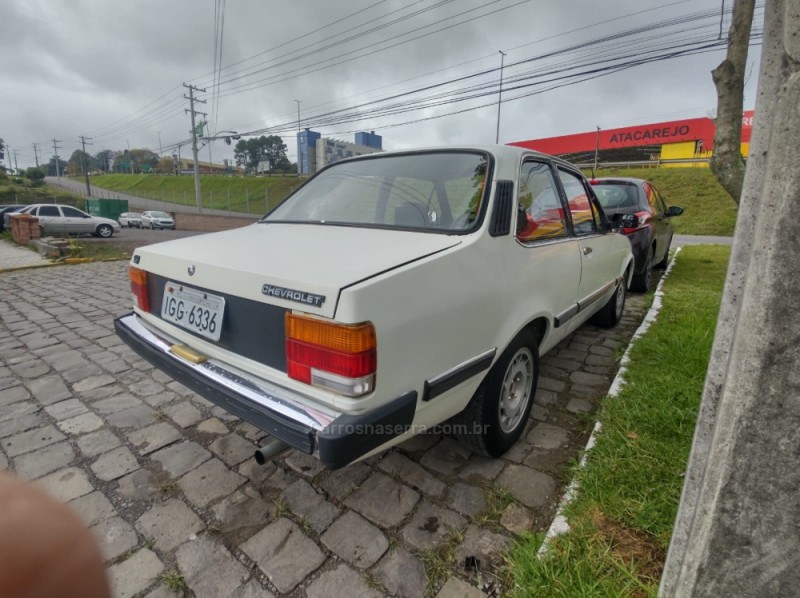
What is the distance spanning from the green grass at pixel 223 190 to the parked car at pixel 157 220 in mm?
13165

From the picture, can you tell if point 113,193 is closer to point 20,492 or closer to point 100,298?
point 100,298

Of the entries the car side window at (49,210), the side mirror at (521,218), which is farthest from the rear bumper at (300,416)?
the car side window at (49,210)

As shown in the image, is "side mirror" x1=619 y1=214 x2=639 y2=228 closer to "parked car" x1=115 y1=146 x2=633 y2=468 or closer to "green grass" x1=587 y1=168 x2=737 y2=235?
"parked car" x1=115 y1=146 x2=633 y2=468

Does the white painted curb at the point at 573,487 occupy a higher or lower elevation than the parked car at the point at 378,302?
lower

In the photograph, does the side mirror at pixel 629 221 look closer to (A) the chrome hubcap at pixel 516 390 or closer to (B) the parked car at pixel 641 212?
(B) the parked car at pixel 641 212

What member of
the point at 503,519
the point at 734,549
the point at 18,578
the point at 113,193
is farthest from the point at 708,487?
the point at 113,193

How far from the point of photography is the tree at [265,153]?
68562mm

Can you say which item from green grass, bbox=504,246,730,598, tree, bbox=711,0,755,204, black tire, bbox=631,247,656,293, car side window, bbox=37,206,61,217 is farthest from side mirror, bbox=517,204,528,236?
car side window, bbox=37,206,61,217

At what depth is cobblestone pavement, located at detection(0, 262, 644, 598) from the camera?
1.68m

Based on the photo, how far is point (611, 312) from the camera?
445cm

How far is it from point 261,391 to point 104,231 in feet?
70.9

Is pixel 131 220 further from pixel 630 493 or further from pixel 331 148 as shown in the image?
pixel 630 493

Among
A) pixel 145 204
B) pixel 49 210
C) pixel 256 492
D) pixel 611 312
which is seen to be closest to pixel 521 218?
pixel 256 492

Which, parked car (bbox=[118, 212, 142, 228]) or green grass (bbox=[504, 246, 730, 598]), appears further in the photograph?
parked car (bbox=[118, 212, 142, 228])
